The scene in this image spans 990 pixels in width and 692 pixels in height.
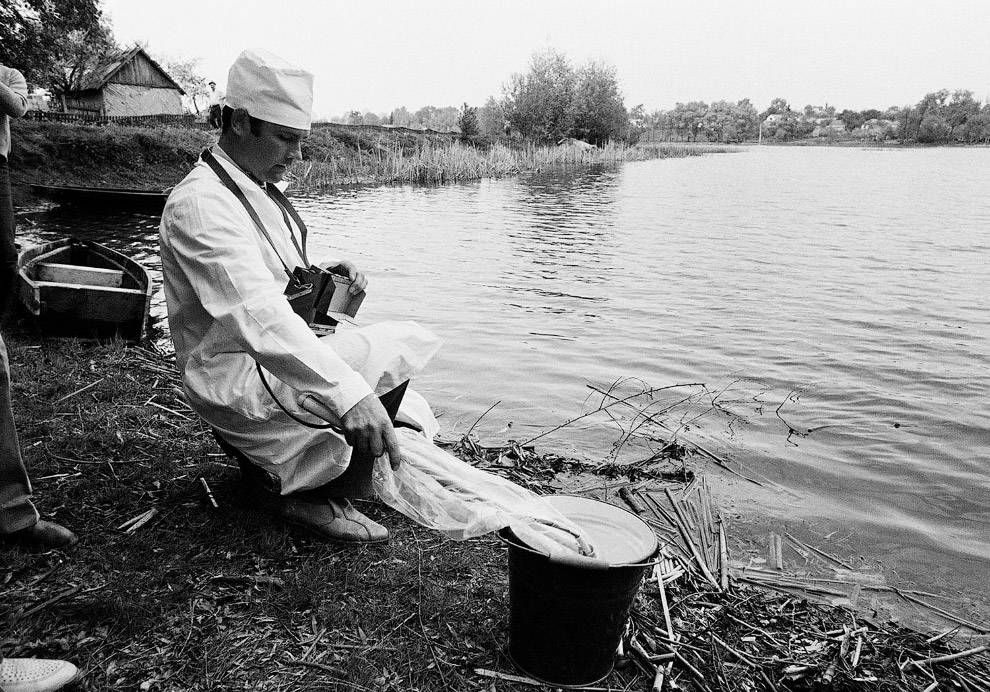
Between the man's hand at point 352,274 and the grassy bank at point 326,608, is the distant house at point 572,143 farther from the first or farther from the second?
the grassy bank at point 326,608

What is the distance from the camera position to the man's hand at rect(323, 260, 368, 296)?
3.46 m

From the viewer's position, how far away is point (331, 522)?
3.24 metres

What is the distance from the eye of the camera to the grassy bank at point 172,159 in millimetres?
25422

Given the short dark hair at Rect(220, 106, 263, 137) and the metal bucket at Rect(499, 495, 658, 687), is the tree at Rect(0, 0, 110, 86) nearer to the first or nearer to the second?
the short dark hair at Rect(220, 106, 263, 137)

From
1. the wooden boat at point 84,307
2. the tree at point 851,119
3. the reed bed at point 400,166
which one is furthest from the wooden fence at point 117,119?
the tree at point 851,119

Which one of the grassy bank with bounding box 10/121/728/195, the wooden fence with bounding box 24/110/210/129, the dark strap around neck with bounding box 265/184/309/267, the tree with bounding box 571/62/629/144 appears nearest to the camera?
the dark strap around neck with bounding box 265/184/309/267

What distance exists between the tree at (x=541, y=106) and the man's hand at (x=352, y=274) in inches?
2492

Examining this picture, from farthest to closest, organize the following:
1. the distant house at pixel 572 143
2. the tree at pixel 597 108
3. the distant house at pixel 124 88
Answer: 1. the tree at pixel 597 108
2. the distant house at pixel 572 143
3. the distant house at pixel 124 88

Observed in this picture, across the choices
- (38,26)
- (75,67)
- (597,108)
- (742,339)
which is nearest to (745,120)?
(597,108)

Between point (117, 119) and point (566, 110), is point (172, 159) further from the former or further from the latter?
point (566, 110)

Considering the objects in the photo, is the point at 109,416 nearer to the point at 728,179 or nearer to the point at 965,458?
the point at 965,458

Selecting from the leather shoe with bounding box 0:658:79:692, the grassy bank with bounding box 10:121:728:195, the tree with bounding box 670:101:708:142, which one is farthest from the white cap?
the tree with bounding box 670:101:708:142

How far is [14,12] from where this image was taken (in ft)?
85.8

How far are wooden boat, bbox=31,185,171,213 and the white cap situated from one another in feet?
55.9
